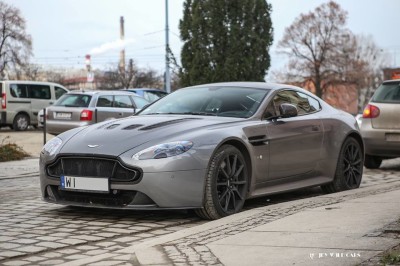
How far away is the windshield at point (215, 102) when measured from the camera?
7023mm

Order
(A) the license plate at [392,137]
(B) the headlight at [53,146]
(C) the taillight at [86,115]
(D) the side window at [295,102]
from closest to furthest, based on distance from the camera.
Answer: (B) the headlight at [53,146] < (D) the side window at [295,102] < (A) the license plate at [392,137] < (C) the taillight at [86,115]

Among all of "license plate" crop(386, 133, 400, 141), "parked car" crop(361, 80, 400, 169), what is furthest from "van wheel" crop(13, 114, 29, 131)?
"license plate" crop(386, 133, 400, 141)

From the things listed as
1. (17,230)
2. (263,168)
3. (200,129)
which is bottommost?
(17,230)

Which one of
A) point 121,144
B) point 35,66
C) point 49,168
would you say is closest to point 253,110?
point 121,144

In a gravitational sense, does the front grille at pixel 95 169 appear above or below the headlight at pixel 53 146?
below

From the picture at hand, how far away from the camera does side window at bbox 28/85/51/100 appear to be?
2541 centimetres

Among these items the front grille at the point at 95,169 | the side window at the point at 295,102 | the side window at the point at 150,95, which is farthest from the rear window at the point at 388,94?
the side window at the point at 150,95

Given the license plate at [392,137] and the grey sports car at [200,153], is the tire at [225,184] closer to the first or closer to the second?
the grey sports car at [200,153]

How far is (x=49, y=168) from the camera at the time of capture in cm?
639

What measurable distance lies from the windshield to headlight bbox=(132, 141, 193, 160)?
3.47 ft

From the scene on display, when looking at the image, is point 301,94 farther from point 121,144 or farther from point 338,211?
point 121,144

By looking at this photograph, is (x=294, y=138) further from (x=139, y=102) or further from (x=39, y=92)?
(x=39, y=92)

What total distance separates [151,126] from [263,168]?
130 centimetres

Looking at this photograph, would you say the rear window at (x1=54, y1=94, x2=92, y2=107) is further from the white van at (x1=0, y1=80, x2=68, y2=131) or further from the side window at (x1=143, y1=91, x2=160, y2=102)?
the white van at (x1=0, y1=80, x2=68, y2=131)
